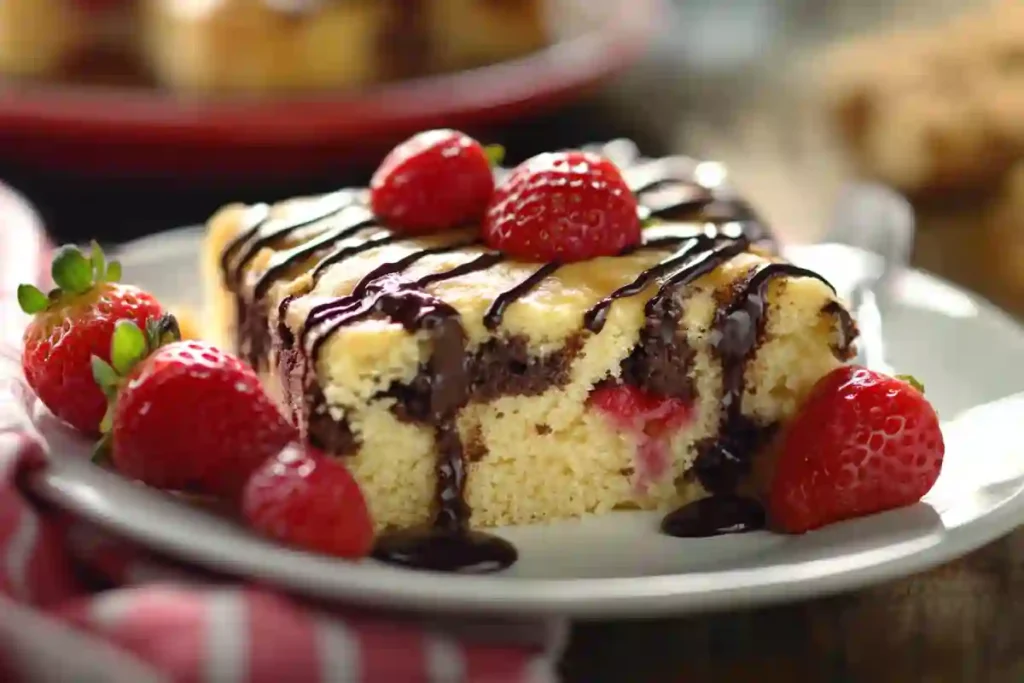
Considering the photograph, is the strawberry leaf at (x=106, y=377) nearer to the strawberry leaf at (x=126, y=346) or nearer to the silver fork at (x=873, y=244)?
the strawberry leaf at (x=126, y=346)

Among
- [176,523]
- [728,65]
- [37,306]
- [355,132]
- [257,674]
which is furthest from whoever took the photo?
[728,65]

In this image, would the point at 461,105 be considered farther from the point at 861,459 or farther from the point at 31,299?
the point at 861,459

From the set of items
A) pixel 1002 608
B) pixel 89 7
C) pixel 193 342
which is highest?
pixel 89 7

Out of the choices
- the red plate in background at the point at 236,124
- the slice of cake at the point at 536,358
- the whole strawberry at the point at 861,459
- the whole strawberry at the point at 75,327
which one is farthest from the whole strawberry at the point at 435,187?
the red plate in background at the point at 236,124

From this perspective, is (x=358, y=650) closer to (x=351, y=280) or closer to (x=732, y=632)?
(x=732, y=632)

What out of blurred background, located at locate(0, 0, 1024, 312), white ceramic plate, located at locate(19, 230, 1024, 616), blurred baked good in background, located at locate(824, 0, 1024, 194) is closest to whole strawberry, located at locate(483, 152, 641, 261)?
white ceramic plate, located at locate(19, 230, 1024, 616)

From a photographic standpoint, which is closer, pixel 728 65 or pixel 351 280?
pixel 351 280

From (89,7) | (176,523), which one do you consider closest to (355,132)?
(89,7)
